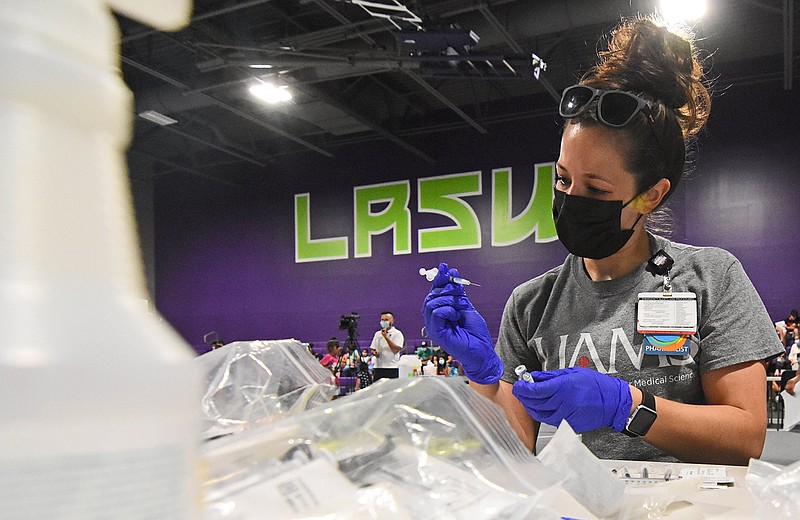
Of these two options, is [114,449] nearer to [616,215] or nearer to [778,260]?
[616,215]

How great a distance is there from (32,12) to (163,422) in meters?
0.12

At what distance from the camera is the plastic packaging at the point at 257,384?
0.90 meters

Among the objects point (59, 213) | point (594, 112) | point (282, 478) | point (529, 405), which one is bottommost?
point (529, 405)

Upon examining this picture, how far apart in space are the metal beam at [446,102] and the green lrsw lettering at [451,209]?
56 cm

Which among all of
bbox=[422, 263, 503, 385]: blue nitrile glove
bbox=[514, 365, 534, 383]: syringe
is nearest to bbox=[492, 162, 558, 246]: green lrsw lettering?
bbox=[422, 263, 503, 385]: blue nitrile glove

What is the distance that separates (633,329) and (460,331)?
1.19 feet

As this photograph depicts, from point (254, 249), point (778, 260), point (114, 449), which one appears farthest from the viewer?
point (254, 249)

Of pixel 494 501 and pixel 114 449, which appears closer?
pixel 114 449

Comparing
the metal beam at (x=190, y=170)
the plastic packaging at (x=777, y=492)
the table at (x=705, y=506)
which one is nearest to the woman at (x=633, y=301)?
the table at (x=705, y=506)

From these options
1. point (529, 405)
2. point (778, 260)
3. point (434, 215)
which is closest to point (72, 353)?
point (529, 405)

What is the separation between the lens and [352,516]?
1.07 ft

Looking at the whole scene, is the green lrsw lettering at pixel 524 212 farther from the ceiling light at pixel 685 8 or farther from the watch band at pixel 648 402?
the watch band at pixel 648 402

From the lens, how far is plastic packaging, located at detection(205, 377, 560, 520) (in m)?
0.33

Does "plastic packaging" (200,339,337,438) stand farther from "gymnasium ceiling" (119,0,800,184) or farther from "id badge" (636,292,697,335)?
"gymnasium ceiling" (119,0,800,184)
